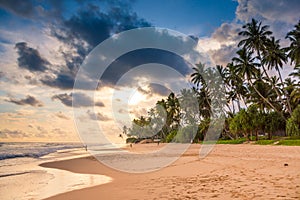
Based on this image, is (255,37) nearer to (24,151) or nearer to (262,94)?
(262,94)

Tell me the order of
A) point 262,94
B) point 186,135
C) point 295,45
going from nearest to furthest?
point 295,45
point 262,94
point 186,135

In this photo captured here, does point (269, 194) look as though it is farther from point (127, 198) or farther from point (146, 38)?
point (146, 38)

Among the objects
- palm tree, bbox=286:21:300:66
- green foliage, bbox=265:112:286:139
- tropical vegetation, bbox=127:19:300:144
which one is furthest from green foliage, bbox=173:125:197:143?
palm tree, bbox=286:21:300:66

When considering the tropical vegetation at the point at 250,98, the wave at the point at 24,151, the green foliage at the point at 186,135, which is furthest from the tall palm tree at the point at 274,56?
the wave at the point at 24,151

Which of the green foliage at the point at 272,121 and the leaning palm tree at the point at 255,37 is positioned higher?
the leaning palm tree at the point at 255,37

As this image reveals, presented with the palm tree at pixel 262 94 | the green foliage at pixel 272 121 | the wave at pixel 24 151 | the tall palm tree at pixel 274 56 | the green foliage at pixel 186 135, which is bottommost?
the wave at pixel 24 151

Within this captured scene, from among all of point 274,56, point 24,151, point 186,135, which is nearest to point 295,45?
point 274,56

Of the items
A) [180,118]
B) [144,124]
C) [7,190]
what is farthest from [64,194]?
[144,124]

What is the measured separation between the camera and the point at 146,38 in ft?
102

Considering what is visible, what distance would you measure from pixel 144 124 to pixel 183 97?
159ft

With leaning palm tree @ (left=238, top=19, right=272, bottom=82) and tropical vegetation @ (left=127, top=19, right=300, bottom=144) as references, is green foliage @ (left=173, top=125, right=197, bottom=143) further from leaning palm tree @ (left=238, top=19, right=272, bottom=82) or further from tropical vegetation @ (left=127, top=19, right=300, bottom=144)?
leaning palm tree @ (left=238, top=19, right=272, bottom=82)

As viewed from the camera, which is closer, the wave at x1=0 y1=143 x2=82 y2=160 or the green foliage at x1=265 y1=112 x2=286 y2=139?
the wave at x1=0 y1=143 x2=82 y2=160

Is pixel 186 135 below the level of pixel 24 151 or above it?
above

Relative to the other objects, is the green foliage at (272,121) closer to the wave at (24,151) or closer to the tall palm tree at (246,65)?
the tall palm tree at (246,65)
